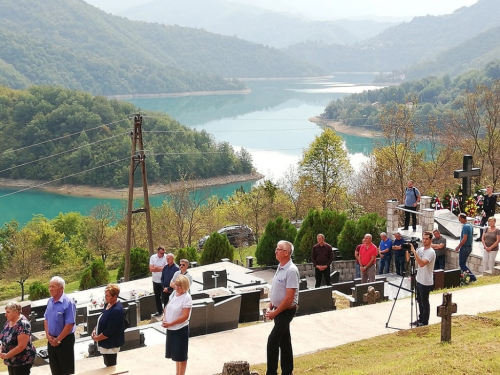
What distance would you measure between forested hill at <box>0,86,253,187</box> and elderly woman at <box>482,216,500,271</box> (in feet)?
242

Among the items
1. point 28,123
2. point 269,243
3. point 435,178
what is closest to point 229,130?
point 28,123

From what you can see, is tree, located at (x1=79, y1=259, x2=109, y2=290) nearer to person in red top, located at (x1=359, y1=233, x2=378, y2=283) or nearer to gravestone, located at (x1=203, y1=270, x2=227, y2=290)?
gravestone, located at (x1=203, y1=270, x2=227, y2=290)

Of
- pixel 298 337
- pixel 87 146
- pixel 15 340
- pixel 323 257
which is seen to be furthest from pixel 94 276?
pixel 87 146

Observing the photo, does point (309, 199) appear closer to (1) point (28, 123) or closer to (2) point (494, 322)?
(2) point (494, 322)

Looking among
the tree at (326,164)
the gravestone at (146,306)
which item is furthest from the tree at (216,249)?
the tree at (326,164)

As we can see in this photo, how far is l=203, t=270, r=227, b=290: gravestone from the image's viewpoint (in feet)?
49.1

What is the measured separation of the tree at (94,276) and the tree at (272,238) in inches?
252

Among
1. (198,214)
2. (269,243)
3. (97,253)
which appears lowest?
(97,253)

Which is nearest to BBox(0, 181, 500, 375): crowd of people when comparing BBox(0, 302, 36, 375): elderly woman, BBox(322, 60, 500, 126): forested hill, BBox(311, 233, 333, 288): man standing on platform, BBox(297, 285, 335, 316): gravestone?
BBox(0, 302, 36, 375): elderly woman

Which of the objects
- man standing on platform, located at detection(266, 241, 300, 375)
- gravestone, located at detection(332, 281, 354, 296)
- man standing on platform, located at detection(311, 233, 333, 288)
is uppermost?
man standing on platform, located at detection(266, 241, 300, 375)

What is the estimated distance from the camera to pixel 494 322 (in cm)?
960

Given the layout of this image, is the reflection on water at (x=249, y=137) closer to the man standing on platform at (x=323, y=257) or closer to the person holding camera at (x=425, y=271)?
the man standing on platform at (x=323, y=257)

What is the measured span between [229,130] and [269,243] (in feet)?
373

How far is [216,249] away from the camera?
21891 mm
